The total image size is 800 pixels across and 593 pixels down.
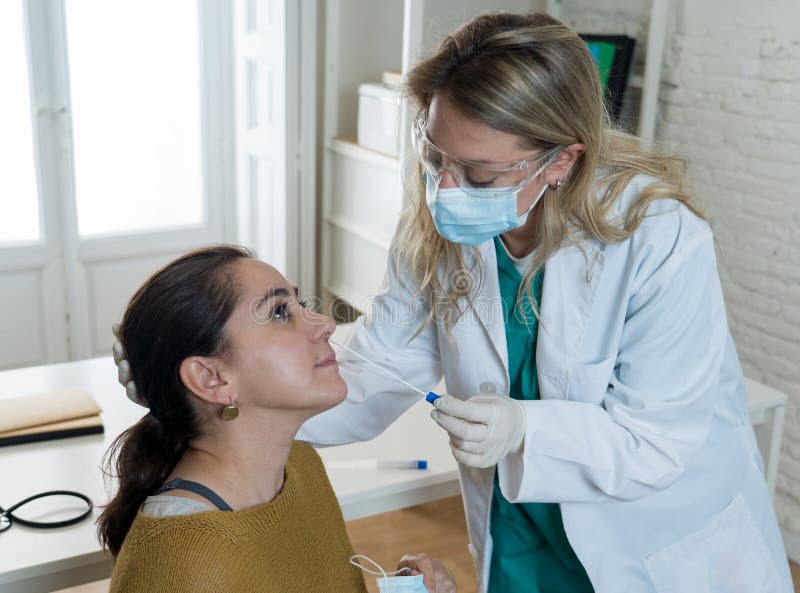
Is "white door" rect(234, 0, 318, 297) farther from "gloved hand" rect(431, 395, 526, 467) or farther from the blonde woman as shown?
"gloved hand" rect(431, 395, 526, 467)

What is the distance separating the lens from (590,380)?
137cm

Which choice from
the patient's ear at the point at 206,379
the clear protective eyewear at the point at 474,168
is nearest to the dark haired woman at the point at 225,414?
the patient's ear at the point at 206,379

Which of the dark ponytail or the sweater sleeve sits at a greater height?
the dark ponytail

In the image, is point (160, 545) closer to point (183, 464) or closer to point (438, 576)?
point (183, 464)

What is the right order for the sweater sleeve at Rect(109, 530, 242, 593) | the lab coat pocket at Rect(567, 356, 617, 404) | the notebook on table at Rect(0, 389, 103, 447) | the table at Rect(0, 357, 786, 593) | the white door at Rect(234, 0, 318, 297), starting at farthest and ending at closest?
the white door at Rect(234, 0, 318, 297)
the notebook on table at Rect(0, 389, 103, 447)
the table at Rect(0, 357, 786, 593)
the lab coat pocket at Rect(567, 356, 617, 404)
the sweater sleeve at Rect(109, 530, 242, 593)

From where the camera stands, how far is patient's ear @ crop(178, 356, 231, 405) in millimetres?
1275

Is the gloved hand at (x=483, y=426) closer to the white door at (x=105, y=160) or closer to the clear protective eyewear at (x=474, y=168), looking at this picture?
the clear protective eyewear at (x=474, y=168)

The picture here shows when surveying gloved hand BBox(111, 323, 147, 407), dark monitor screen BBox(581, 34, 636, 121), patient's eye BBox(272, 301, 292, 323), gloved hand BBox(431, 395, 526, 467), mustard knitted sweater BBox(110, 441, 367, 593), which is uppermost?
dark monitor screen BBox(581, 34, 636, 121)

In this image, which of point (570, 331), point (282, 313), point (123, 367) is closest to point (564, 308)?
point (570, 331)

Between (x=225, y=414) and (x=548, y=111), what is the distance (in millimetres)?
623

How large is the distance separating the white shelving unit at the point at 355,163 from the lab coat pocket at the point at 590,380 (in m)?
2.24

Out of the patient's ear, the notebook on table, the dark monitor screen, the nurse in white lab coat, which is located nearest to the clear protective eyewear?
the nurse in white lab coat

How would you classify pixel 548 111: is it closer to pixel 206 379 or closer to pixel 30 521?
pixel 206 379

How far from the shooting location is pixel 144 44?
4.09m
